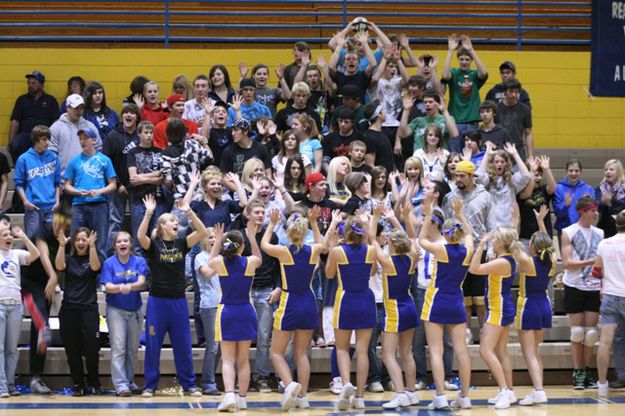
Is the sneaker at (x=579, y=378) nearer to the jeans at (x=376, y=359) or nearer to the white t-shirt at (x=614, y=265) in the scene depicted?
the white t-shirt at (x=614, y=265)

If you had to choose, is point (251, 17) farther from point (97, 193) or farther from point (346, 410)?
point (346, 410)

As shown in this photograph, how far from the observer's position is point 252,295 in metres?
11.8

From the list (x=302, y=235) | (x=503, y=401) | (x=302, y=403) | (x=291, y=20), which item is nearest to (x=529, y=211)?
(x=503, y=401)

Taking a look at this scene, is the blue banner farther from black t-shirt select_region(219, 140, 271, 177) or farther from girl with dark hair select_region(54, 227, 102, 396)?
black t-shirt select_region(219, 140, 271, 177)

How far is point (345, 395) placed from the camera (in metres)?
10.5

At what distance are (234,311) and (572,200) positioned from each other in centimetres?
492

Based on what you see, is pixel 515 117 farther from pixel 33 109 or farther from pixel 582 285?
pixel 33 109

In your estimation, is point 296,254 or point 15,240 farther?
point 15,240

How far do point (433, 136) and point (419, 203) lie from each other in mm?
991

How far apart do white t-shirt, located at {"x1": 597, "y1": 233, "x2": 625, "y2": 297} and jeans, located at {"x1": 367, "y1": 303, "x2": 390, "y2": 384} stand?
236cm

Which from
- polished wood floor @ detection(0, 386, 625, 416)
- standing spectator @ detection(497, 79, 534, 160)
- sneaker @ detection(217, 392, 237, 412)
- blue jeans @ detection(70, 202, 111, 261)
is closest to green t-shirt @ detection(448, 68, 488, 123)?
standing spectator @ detection(497, 79, 534, 160)

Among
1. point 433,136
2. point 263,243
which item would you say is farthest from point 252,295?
point 433,136

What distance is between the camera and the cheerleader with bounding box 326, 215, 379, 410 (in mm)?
10789

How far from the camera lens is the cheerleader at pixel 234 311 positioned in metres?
10.6
